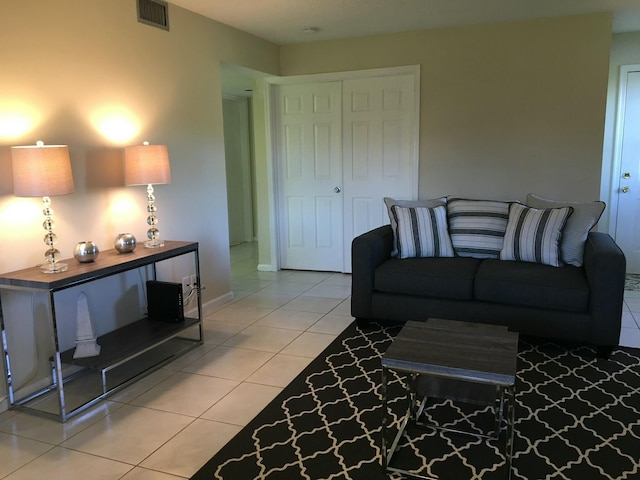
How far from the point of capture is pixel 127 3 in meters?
3.27

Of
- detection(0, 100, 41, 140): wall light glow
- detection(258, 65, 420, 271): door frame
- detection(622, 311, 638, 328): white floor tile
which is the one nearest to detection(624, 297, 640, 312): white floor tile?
detection(622, 311, 638, 328): white floor tile

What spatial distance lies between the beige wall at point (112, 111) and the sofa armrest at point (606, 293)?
9.33ft

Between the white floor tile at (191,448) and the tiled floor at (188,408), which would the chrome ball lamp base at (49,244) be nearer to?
the tiled floor at (188,408)

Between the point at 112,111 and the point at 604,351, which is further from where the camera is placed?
the point at 112,111

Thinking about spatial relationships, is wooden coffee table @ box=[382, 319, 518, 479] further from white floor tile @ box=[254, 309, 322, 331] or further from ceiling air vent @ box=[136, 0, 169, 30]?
ceiling air vent @ box=[136, 0, 169, 30]

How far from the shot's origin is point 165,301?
337cm

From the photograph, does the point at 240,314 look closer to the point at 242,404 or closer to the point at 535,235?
the point at 242,404

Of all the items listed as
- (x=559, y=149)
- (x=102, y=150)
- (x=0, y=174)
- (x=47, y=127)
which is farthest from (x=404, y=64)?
(x=0, y=174)

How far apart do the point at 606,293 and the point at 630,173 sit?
261cm

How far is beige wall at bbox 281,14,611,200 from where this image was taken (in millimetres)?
4242

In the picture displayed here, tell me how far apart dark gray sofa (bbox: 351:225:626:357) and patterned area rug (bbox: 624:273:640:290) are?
57.9 inches

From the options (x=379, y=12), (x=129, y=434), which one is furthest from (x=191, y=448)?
(x=379, y=12)

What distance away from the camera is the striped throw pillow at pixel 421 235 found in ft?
12.6

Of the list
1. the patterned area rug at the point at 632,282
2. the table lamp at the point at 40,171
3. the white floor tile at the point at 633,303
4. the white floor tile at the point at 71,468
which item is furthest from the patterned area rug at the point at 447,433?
the patterned area rug at the point at 632,282
